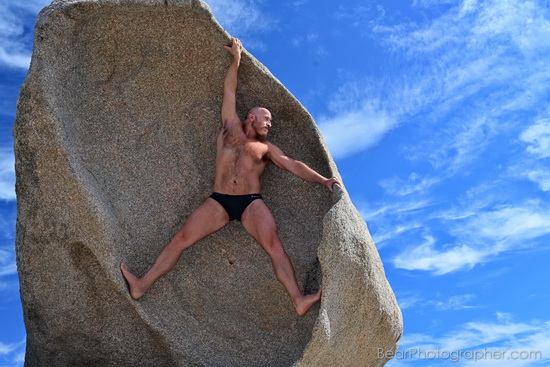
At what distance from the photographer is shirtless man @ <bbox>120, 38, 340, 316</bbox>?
6.84 meters

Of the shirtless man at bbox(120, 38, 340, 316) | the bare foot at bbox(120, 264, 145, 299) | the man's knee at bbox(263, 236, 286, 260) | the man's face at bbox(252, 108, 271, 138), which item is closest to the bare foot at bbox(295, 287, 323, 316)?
the shirtless man at bbox(120, 38, 340, 316)

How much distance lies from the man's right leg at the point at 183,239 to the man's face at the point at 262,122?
85cm

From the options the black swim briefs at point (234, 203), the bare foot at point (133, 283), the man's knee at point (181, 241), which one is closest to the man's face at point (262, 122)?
the black swim briefs at point (234, 203)

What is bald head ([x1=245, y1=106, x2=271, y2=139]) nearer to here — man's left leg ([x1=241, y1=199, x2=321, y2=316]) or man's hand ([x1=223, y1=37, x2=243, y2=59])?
man's hand ([x1=223, y1=37, x2=243, y2=59])

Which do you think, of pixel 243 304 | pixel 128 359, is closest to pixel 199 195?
pixel 243 304

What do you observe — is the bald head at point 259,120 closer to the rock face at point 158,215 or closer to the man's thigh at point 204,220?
the rock face at point 158,215

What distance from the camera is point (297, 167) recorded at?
7.28 m

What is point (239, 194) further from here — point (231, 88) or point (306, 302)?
point (306, 302)

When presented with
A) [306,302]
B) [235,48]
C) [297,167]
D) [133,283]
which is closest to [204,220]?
[133,283]

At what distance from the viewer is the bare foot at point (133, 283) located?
22.1 feet

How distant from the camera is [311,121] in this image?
7.64 meters

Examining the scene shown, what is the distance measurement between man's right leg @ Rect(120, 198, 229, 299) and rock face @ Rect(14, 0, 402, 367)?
0.14 m

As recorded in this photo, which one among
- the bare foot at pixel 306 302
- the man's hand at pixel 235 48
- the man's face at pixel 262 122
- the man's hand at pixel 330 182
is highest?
the man's hand at pixel 235 48

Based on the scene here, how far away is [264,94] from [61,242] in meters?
2.50
